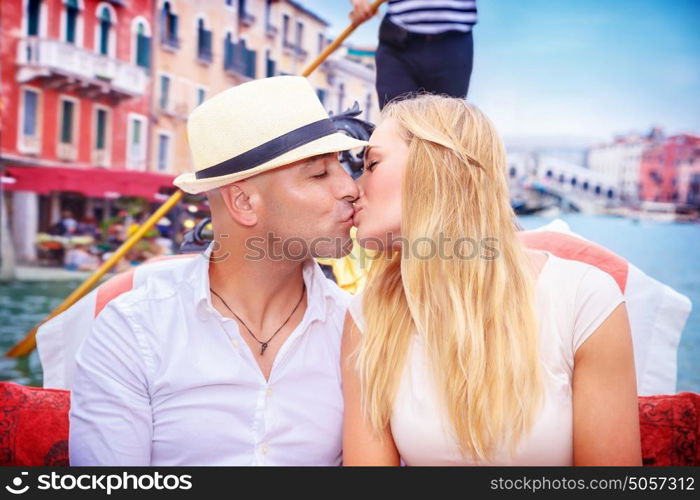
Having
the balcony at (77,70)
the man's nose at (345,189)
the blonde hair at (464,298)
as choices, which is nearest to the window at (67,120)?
the balcony at (77,70)

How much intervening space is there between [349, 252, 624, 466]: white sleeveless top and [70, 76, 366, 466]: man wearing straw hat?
20 centimetres

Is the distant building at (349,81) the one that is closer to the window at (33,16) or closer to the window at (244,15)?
the window at (244,15)

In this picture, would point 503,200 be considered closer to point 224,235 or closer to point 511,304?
point 511,304

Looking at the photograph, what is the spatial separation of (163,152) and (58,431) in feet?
9.40

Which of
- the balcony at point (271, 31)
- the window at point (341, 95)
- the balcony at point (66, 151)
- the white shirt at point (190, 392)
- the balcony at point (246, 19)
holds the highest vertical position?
the balcony at point (246, 19)

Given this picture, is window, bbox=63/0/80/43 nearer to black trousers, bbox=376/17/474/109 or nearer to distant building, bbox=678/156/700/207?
black trousers, bbox=376/17/474/109

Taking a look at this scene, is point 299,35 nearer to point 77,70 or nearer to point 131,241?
point 77,70

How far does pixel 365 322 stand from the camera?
134 centimetres

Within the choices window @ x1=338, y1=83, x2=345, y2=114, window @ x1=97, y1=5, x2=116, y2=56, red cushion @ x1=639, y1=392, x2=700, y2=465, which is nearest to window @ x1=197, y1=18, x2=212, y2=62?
window @ x1=97, y1=5, x2=116, y2=56

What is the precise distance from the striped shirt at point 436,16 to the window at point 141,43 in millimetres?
2310

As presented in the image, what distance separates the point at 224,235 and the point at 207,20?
2994 millimetres

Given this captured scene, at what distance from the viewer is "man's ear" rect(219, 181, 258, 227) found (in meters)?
1.36

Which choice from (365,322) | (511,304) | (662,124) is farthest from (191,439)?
(662,124)

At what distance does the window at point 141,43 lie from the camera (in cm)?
403
